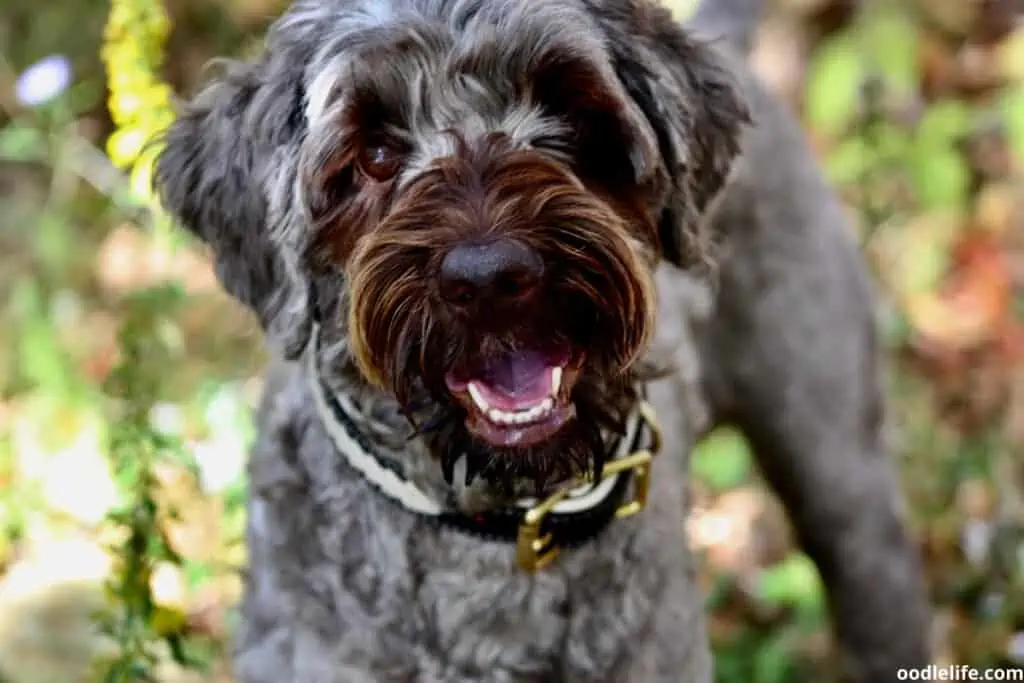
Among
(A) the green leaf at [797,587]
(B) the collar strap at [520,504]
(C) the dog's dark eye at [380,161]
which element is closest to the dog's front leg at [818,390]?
(A) the green leaf at [797,587]

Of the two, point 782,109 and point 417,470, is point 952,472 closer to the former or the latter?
point 782,109

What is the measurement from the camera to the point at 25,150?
14.7 ft

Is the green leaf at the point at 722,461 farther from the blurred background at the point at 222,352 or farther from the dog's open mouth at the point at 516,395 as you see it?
the dog's open mouth at the point at 516,395

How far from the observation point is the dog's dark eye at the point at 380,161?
7.31 feet

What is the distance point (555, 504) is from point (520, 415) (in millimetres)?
264

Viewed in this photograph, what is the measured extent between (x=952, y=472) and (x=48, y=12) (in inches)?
170

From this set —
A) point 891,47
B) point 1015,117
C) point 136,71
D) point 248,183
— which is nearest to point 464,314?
point 248,183

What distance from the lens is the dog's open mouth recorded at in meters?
2.12

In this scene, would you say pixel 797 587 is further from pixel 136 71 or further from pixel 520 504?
pixel 136 71

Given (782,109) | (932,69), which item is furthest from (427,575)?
(932,69)

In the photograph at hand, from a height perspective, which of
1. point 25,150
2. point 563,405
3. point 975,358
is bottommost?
point 975,358

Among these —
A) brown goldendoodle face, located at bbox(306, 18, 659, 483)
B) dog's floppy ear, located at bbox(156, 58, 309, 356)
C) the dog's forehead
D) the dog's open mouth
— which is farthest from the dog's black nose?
dog's floppy ear, located at bbox(156, 58, 309, 356)

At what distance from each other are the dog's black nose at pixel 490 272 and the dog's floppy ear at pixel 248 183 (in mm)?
407

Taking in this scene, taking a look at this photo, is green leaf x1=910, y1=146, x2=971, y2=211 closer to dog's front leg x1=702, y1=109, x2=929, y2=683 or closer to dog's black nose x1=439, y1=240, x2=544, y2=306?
dog's front leg x1=702, y1=109, x2=929, y2=683
